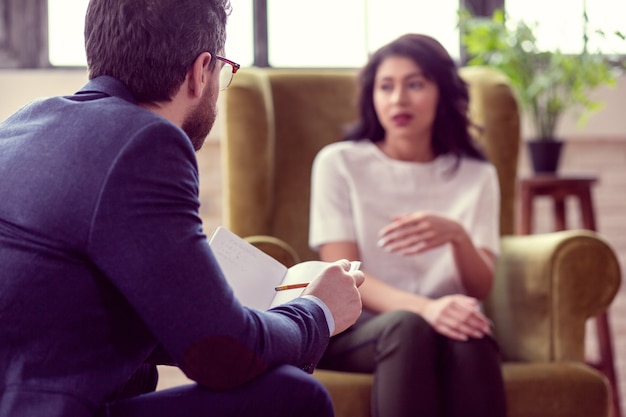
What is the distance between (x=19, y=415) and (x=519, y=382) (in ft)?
3.63

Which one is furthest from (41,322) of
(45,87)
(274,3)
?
(274,3)

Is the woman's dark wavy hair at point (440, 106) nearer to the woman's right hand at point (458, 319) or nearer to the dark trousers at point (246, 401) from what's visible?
the woman's right hand at point (458, 319)

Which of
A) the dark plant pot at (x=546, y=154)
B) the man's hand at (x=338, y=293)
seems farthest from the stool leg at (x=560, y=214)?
the man's hand at (x=338, y=293)

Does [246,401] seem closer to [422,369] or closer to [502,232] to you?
[422,369]

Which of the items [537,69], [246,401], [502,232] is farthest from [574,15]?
[246,401]

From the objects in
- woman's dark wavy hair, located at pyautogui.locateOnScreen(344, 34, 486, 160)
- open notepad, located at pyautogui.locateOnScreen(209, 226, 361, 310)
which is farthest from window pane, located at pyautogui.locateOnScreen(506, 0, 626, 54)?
open notepad, located at pyautogui.locateOnScreen(209, 226, 361, 310)

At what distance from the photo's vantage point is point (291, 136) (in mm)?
2381

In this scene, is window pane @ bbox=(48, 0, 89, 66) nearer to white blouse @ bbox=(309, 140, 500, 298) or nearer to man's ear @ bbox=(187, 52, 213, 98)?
white blouse @ bbox=(309, 140, 500, 298)

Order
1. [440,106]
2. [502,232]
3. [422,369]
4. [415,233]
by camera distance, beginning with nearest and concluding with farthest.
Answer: [422,369] < [415,233] < [440,106] < [502,232]

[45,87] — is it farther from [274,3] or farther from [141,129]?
[141,129]

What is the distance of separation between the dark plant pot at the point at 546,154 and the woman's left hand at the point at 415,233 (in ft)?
2.89

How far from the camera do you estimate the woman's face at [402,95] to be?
6.84 feet

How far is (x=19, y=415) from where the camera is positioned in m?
0.94

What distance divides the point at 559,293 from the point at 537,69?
39.8 inches
